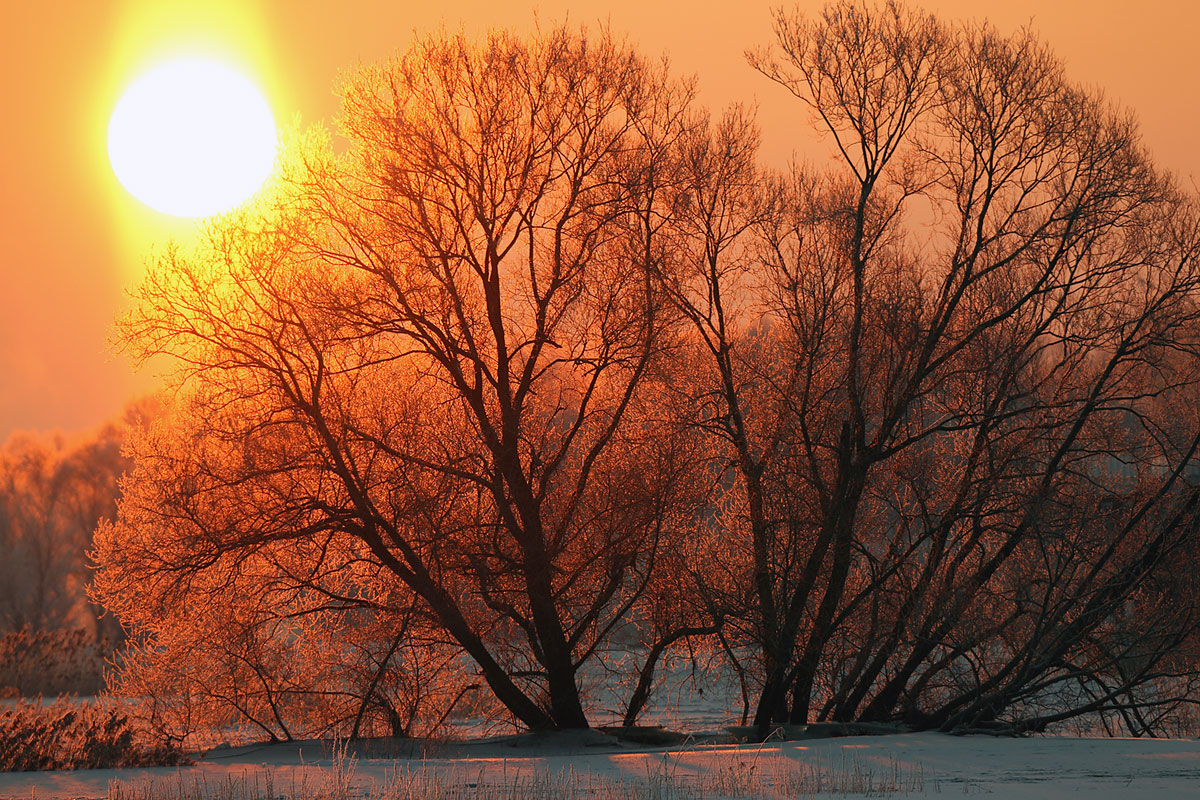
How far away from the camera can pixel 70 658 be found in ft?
90.9

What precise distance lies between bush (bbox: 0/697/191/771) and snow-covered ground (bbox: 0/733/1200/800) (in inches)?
21.2

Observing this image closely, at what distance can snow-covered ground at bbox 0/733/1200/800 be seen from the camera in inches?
414

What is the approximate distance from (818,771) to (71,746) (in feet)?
28.0

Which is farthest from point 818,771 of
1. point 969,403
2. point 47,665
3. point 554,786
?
point 47,665

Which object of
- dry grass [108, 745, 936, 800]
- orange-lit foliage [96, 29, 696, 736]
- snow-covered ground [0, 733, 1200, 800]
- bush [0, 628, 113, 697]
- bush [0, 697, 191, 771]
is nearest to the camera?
Result: dry grass [108, 745, 936, 800]

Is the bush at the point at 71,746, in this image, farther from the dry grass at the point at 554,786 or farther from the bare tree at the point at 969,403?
the bare tree at the point at 969,403

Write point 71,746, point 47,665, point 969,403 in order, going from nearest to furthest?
1. point 71,746
2. point 969,403
3. point 47,665

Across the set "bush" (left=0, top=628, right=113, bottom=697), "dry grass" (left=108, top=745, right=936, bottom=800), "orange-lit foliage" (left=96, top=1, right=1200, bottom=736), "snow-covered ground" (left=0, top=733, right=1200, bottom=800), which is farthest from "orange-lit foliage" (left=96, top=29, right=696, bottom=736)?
"bush" (left=0, top=628, right=113, bottom=697)

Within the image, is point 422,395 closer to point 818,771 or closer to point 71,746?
point 71,746

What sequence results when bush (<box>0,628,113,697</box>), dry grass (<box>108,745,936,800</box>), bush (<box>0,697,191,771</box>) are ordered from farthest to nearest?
bush (<box>0,628,113,697</box>), bush (<box>0,697,191,771</box>), dry grass (<box>108,745,936,800</box>)

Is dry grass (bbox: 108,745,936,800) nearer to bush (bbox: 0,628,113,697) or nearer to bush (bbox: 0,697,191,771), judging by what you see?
bush (bbox: 0,697,191,771)

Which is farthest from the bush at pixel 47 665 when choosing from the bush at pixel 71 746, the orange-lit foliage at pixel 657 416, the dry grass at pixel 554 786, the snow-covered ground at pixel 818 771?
the dry grass at pixel 554 786

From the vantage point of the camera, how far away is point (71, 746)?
1302cm

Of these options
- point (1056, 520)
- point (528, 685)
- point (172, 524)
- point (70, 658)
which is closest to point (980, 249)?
point (1056, 520)
